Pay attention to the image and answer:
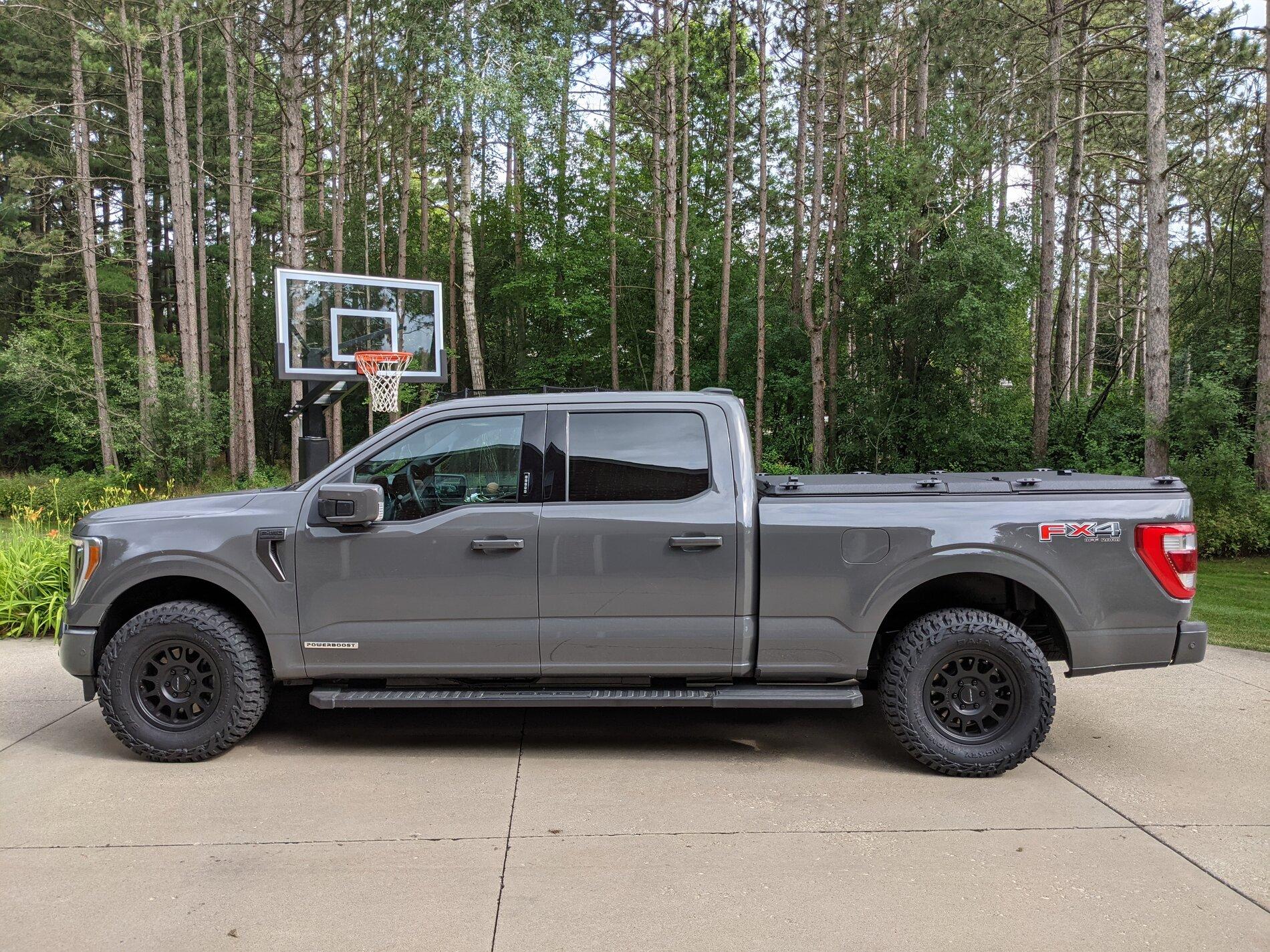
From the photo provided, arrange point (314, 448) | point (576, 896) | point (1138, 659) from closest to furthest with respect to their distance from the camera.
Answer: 1. point (576, 896)
2. point (1138, 659)
3. point (314, 448)

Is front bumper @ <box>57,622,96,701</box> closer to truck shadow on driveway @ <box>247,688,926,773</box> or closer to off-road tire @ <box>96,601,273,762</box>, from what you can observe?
off-road tire @ <box>96,601,273,762</box>

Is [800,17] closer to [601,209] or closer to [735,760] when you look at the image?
[601,209]

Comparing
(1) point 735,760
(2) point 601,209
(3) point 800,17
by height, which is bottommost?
(1) point 735,760

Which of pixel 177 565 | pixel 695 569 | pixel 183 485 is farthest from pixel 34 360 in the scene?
pixel 695 569

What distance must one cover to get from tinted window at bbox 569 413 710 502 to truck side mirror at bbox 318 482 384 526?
100 centimetres

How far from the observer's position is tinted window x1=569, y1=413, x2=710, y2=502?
470 cm

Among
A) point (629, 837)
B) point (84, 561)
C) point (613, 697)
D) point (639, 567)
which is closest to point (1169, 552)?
point (639, 567)

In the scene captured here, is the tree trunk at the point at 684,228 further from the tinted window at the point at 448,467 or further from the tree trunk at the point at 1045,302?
the tinted window at the point at 448,467

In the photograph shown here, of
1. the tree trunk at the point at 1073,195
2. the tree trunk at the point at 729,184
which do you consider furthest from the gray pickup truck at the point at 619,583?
the tree trunk at the point at 729,184

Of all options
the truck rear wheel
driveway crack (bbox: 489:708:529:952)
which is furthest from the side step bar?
driveway crack (bbox: 489:708:529:952)

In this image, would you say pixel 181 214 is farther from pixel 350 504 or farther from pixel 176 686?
pixel 350 504

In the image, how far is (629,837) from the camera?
385cm

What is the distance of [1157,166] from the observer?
1574 centimetres

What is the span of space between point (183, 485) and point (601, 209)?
1678cm
